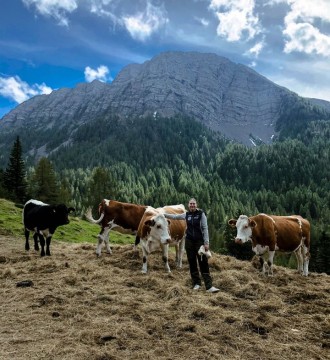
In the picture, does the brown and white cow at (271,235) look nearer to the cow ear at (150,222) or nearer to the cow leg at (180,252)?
the cow leg at (180,252)

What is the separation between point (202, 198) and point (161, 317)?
166 metres

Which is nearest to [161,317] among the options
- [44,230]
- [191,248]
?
[191,248]

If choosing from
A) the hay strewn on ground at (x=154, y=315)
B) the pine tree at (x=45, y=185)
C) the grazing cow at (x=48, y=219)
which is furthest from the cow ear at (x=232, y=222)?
the pine tree at (x=45, y=185)

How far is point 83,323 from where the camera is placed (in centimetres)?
920

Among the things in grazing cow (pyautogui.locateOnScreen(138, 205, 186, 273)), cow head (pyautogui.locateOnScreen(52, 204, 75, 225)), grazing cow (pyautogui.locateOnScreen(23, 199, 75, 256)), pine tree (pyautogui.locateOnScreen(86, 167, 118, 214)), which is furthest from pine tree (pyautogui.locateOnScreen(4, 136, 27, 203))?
grazing cow (pyautogui.locateOnScreen(138, 205, 186, 273))

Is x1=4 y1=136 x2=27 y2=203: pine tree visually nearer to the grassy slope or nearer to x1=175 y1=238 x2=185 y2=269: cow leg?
the grassy slope

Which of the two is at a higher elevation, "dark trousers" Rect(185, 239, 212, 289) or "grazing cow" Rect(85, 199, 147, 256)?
"grazing cow" Rect(85, 199, 147, 256)

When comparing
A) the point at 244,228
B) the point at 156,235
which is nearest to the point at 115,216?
the point at 156,235

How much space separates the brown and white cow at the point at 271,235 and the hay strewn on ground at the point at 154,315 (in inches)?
52.1

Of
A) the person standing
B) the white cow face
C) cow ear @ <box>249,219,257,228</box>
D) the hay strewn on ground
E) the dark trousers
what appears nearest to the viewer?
the hay strewn on ground

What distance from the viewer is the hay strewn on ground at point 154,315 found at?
7965 millimetres

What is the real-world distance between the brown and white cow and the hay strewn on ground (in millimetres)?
1324

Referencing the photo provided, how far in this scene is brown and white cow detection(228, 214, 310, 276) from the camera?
51.8 ft

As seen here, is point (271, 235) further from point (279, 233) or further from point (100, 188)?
point (100, 188)
